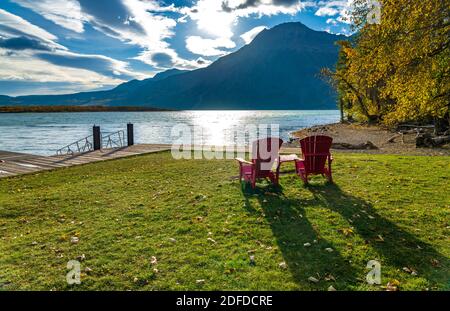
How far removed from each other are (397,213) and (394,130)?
34.8 metres

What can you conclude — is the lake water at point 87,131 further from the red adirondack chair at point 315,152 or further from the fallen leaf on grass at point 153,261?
the fallen leaf on grass at point 153,261

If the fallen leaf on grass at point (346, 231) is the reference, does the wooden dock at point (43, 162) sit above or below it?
above

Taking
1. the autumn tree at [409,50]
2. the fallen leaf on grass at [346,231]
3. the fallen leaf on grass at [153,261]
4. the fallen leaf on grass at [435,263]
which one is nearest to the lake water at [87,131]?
the autumn tree at [409,50]

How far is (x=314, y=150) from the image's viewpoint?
30.5 ft

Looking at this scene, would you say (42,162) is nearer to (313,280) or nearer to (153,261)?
(153,261)

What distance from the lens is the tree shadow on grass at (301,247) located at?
4535mm

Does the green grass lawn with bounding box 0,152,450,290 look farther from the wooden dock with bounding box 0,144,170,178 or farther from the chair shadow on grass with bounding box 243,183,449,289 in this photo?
the wooden dock with bounding box 0,144,170,178

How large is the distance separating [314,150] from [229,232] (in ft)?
14.0

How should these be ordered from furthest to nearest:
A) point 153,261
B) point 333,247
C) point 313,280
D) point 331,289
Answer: point 333,247, point 153,261, point 313,280, point 331,289

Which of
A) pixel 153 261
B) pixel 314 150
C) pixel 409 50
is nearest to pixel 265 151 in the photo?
pixel 314 150

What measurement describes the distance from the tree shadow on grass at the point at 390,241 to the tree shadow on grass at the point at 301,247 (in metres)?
0.78

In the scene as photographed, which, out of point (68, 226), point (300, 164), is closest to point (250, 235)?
point (68, 226)

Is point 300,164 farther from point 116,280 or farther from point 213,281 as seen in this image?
point 116,280

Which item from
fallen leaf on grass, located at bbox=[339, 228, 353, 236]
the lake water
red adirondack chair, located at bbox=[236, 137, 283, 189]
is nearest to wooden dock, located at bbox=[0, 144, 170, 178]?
red adirondack chair, located at bbox=[236, 137, 283, 189]
